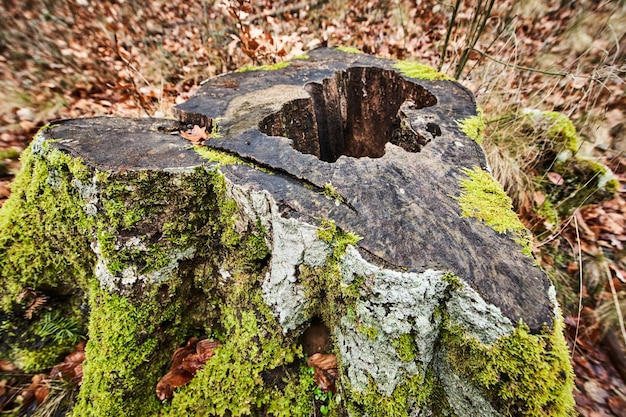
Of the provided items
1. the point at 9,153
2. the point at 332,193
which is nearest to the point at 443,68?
the point at 332,193

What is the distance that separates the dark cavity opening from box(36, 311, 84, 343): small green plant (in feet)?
7.20

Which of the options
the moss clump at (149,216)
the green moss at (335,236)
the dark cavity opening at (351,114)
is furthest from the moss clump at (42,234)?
the green moss at (335,236)

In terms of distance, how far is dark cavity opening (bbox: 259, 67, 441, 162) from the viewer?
2.65 m

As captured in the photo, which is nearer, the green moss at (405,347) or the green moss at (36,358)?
the green moss at (405,347)

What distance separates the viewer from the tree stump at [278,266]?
143 centimetres

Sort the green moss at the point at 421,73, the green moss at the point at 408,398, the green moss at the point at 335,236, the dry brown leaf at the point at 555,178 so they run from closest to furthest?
the green moss at the point at 335,236
the green moss at the point at 408,398
the green moss at the point at 421,73
the dry brown leaf at the point at 555,178

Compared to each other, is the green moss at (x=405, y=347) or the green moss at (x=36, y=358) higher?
the green moss at (x=405, y=347)

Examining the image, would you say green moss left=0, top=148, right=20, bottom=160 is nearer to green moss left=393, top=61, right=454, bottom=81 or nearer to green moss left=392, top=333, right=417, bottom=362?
green moss left=393, top=61, right=454, bottom=81

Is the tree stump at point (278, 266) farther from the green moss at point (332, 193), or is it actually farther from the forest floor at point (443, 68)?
the forest floor at point (443, 68)

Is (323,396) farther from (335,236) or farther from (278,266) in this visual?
(335,236)

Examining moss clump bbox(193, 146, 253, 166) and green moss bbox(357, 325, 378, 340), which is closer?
green moss bbox(357, 325, 378, 340)

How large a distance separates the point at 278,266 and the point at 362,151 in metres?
2.00

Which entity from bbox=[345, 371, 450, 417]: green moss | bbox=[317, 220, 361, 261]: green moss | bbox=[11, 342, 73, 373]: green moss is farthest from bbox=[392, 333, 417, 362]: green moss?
bbox=[11, 342, 73, 373]: green moss

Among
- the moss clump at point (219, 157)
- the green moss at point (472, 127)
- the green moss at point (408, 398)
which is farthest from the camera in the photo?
the green moss at point (472, 127)
